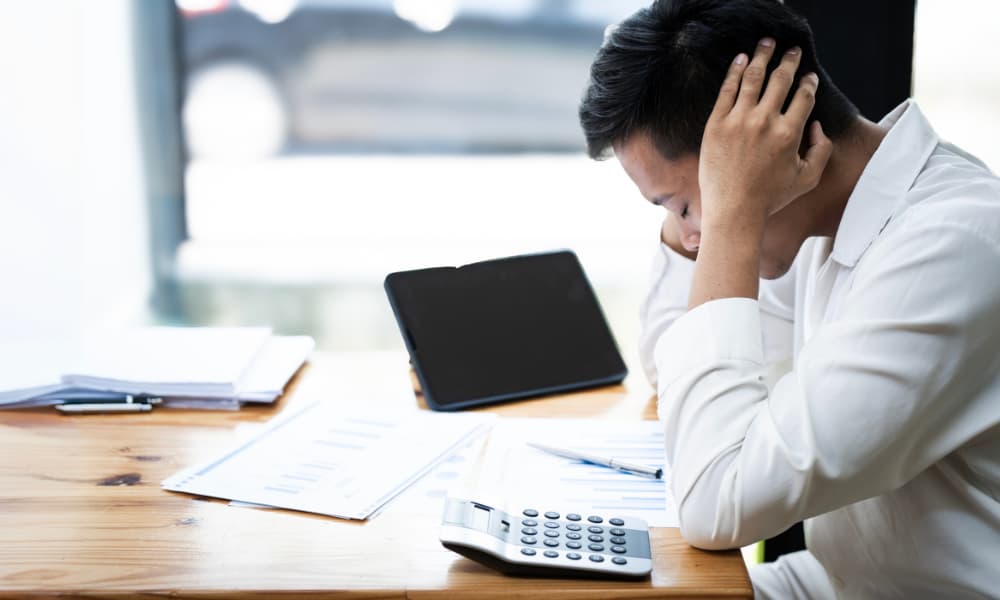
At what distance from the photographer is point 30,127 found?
1.97 meters

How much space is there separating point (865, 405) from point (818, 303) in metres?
0.32

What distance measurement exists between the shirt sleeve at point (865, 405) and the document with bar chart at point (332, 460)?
316 millimetres

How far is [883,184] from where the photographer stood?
3.53 feet

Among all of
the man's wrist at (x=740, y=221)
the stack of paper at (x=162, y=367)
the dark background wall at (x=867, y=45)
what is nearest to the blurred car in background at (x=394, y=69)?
the dark background wall at (x=867, y=45)

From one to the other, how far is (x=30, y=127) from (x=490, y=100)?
107 centimetres

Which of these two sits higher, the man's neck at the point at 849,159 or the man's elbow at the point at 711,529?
the man's neck at the point at 849,159

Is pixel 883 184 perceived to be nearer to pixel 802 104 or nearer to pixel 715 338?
pixel 802 104

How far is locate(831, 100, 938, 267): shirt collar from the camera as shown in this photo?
106cm

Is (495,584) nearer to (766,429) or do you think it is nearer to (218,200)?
(766,429)

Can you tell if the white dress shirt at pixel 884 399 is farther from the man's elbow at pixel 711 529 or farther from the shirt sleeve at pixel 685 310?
the shirt sleeve at pixel 685 310

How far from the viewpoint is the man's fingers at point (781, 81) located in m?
1.06

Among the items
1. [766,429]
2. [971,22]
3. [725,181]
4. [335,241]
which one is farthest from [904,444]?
[335,241]

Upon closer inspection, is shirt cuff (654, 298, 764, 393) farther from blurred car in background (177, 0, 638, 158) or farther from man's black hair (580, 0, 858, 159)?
blurred car in background (177, 0, 638, 158)

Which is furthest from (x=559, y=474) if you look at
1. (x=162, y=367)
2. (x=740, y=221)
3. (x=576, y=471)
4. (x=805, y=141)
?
(x=162, y=367)
